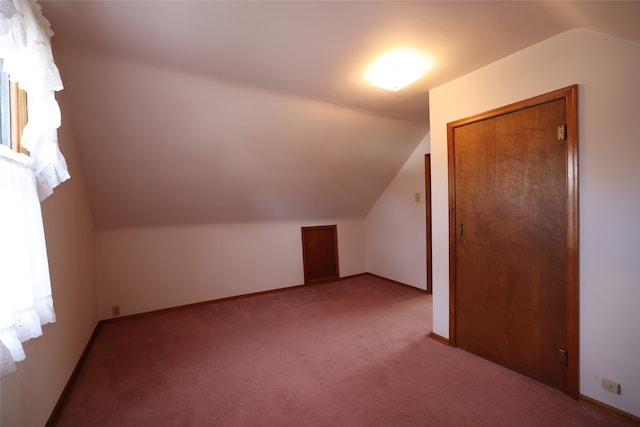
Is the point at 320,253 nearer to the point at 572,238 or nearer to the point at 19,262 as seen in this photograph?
the point at 572,238

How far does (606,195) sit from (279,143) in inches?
102

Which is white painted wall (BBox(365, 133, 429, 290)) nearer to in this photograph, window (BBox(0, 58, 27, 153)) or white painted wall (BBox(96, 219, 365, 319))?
white painted wall (BBox(96, 219, 365, 319))

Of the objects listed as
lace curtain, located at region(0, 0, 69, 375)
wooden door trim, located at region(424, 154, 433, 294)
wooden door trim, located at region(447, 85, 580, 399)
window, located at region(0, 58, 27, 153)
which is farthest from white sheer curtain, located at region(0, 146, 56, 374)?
wooden door trim, located at region(424, 154, 433, 294)

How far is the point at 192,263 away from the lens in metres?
3.70

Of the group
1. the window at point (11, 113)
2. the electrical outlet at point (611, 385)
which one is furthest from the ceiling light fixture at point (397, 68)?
the electrical outlet at point (611, 385)

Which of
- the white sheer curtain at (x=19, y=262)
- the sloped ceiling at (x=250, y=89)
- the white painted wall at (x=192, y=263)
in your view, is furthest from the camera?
the white painted wall at (x=192, y=263)

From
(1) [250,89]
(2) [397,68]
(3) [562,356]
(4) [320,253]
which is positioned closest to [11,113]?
(1) [250,89]

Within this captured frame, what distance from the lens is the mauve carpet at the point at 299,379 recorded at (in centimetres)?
169

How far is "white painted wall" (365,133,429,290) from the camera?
13.0 ft

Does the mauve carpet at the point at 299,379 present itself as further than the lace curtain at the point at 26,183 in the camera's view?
Yes

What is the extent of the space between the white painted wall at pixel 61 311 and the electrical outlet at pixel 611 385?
2965 mm

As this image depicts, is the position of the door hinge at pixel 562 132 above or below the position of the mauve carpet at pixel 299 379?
above

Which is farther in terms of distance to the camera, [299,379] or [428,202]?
[428,202]

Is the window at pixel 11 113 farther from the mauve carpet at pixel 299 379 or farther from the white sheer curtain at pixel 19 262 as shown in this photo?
the mauve carpet at pixel 299 379
